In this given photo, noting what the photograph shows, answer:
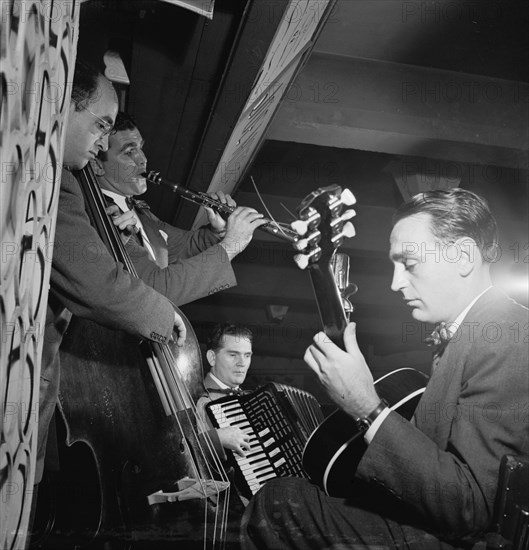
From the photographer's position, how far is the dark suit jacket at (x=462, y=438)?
4.09ft

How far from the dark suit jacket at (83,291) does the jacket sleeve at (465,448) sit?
0.72m

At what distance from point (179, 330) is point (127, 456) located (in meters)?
0.40

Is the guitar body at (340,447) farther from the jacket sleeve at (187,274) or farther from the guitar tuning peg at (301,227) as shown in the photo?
the jacket sleeve at (187,274)

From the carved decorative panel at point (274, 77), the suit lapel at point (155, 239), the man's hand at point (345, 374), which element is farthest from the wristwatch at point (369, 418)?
the carved decorative panel at point (274, 77)

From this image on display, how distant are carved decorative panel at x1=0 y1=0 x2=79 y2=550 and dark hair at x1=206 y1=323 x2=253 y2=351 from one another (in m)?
2.16

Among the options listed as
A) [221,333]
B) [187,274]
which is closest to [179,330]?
[187,274]

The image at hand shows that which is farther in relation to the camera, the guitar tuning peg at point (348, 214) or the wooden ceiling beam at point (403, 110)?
the wooden ceiling beam at point (403, 110)

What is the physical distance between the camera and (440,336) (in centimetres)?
164

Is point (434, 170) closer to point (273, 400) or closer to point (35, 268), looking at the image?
point (273, 400)

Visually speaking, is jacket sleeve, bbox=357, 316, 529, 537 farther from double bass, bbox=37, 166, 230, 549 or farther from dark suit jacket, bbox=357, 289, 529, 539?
double bass, bbox=37, 166, 230, 549

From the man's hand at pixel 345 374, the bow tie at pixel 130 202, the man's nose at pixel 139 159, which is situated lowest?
the man's hand at pixel 345 374

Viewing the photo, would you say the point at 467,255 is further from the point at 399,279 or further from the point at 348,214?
the point at 348,214

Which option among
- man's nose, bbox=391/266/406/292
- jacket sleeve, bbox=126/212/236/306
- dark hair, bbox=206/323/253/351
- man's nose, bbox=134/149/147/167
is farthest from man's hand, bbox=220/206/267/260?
dark hair, bbox=206/323/253/351

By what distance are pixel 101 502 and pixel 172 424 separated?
0.92 feet
